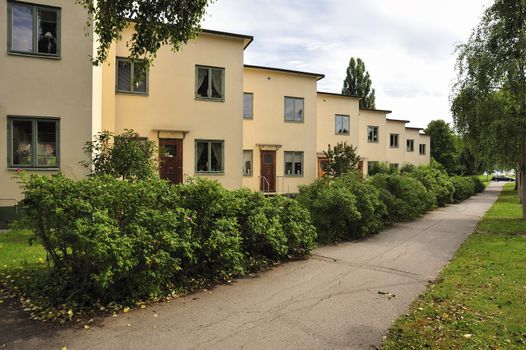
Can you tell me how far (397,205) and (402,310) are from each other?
32.6 ft

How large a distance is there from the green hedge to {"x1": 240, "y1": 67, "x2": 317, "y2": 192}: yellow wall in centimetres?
1598

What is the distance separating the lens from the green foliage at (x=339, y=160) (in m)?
25.8

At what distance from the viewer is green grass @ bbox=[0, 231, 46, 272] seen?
7376mm

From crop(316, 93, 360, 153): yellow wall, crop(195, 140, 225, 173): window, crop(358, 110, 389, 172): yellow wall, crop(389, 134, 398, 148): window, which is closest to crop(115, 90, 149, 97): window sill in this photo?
crop(195, 140, 225, 173): window

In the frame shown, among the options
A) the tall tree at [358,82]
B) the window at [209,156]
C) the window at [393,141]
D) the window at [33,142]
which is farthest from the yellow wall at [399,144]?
the window at [33,142]

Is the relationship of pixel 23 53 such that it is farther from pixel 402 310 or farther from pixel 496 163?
pixel 496 163

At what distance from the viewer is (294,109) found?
24719 mm

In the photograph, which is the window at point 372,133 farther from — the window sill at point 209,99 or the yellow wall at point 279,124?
the window sill at point 209,99

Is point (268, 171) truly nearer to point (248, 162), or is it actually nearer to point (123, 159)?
point (248, 162)

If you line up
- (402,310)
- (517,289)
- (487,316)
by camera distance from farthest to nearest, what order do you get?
(517,289) → (402,310) → (487,316)

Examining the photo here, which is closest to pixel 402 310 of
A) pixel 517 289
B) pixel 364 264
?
pixel 517 289

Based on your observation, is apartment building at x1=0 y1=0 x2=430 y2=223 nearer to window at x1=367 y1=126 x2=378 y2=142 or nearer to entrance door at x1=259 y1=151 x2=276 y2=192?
entrance door at x1=259 y1=151 x2=276 y2=192

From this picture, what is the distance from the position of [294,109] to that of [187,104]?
9.01m

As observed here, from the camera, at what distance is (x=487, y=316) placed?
17.3 ft
